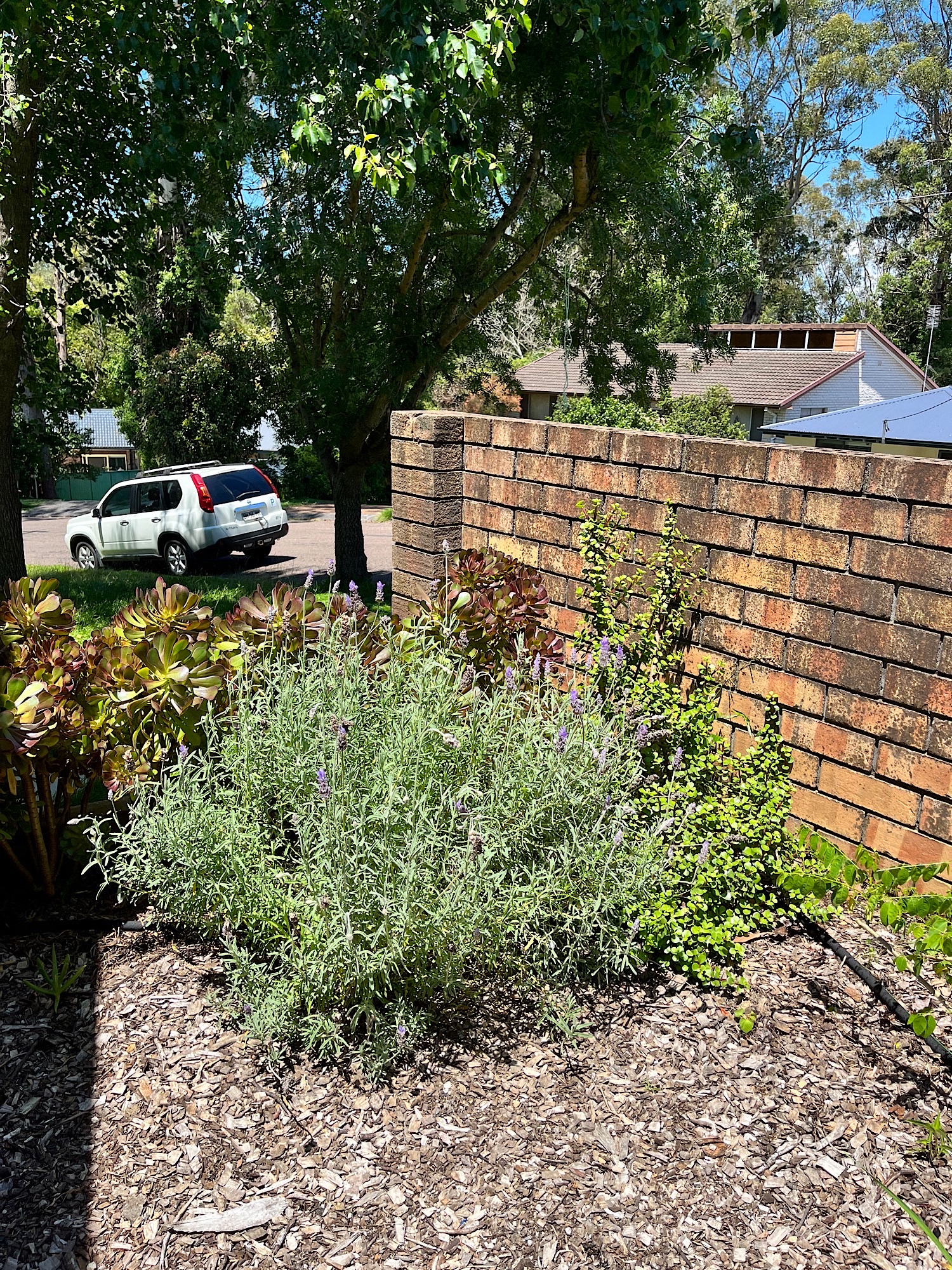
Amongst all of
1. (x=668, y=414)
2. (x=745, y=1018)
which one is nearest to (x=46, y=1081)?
(x=745, y=1018)

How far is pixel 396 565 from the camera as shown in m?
6.22

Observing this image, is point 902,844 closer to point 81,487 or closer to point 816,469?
point 816,469

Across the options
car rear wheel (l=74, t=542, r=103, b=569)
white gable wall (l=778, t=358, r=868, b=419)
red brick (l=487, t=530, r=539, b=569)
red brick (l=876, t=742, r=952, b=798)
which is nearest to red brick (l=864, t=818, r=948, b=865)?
red brick (l=876, t=742, r=952, b=798)

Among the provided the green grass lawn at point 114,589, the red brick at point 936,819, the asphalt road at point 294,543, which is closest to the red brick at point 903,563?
the red brick at point 936,819

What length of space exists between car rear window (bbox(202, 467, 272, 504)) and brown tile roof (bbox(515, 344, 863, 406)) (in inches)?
740

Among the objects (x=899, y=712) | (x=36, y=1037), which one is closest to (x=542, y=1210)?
(x=36, y=1037)

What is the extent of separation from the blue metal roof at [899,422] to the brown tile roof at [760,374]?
64.3 feet

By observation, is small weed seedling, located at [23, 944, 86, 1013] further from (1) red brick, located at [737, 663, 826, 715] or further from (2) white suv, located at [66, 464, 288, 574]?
(2) white suv, located at [66, 464, 288, 574]

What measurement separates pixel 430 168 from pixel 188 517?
793 centimetres

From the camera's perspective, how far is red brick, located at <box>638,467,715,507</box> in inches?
170

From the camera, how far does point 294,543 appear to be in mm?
21203

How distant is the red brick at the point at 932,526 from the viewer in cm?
342

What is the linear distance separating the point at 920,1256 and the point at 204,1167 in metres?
1.73

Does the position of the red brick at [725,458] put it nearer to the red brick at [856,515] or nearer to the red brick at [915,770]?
the red brick at [856,515]
